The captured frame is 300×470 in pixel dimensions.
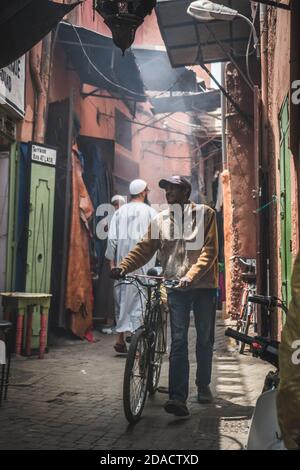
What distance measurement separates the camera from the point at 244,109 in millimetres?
9742

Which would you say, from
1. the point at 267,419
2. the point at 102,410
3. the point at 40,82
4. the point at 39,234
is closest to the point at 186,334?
the point at 102,410

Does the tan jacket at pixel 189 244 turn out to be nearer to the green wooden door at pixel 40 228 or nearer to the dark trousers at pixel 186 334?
the dark trousers at pixel 186 334

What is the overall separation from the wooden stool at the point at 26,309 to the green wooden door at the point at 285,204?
113 inches

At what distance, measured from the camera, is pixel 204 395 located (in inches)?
198

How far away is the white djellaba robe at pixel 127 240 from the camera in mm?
7512

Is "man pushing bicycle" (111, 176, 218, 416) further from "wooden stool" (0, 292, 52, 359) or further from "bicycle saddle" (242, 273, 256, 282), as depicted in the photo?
"bicycle saddle" (242, 273, 256, 282)

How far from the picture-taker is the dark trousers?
15.0ft

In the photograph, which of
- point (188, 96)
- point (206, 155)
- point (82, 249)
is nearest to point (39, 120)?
point (82, 249)

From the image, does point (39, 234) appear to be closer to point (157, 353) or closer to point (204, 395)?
point (157, 353)

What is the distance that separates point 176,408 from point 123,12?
3412mm

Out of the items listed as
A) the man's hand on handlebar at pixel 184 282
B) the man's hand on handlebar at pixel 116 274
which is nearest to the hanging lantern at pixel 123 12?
the man's hand on handlebar at pixel 116 274

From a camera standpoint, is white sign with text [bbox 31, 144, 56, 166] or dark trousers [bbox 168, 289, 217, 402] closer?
dark trousers [bbox 168, 289, 217, 402]

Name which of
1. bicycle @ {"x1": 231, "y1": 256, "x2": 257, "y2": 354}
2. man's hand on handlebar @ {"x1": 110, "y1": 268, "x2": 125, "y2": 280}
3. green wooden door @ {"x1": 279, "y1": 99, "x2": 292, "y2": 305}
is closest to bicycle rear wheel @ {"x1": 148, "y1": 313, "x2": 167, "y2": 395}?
man's hand on handlebar @ {"x1": 110, "y1": 268, "x2": 125, "y2": 280}

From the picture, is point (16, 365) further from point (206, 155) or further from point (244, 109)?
point (206, 155)
